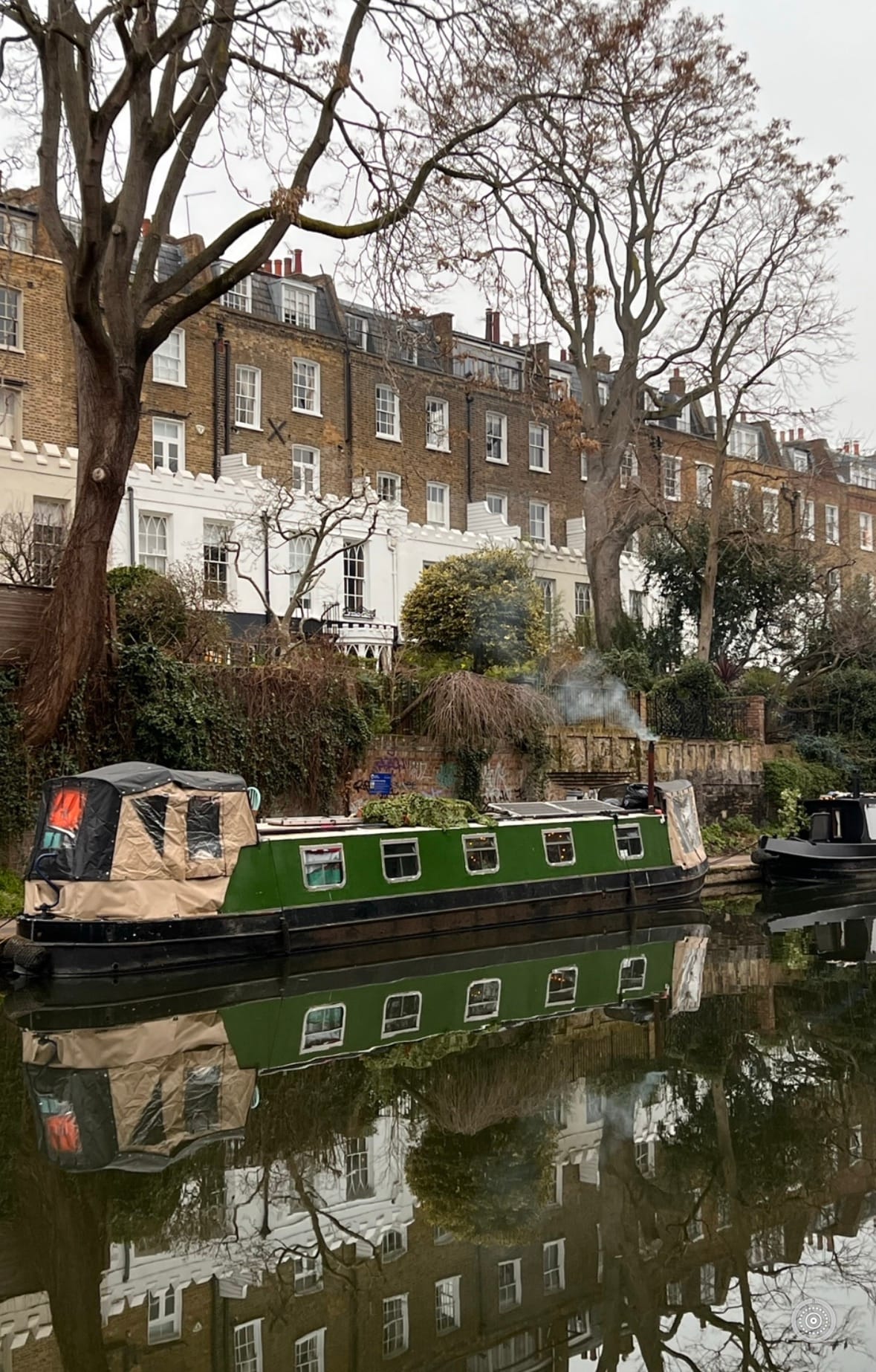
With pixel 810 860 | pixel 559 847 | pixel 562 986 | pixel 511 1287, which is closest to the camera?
pixel 511 1287

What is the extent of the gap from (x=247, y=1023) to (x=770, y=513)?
1888 cm

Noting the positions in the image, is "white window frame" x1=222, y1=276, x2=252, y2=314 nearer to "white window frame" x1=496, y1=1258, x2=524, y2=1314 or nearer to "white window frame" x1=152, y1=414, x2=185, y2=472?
"white window frame" x1=152, y1=414, x2=185, y2=472

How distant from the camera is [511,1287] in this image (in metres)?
5.49

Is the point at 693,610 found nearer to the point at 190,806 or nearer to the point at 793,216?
the point at 793,216

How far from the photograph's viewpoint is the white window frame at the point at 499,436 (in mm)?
29750

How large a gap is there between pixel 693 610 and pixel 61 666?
50.9 ft

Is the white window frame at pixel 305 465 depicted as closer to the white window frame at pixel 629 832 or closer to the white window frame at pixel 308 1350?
the white window frame at pixel 629 832

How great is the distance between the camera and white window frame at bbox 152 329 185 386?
75.3 feet

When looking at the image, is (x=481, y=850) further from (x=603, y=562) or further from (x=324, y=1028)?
(x=603, y=562)

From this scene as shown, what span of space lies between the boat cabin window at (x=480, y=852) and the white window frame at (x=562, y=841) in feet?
2.61

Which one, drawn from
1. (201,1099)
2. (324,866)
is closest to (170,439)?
(324,866)

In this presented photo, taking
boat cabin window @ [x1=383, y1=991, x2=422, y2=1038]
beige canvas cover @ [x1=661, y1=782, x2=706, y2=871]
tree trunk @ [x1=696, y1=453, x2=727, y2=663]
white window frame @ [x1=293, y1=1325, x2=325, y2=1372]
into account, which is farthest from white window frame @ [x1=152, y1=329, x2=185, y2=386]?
white window frame @ [x1=293, y1=1325, x2=325, y2=1372]

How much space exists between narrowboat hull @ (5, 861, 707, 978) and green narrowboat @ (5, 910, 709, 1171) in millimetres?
291

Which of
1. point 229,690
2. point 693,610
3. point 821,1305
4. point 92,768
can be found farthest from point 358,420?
point 821,1305
